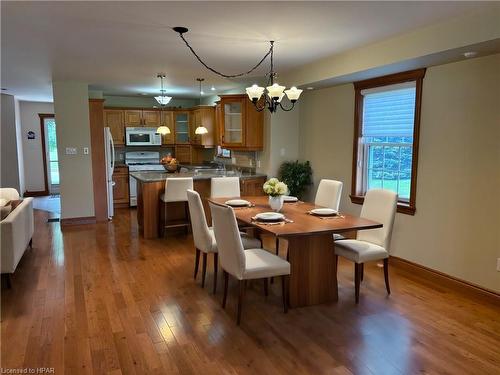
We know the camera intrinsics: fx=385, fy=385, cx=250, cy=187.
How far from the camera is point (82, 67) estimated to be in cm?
496

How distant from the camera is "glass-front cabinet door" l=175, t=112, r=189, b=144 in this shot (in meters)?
8.59

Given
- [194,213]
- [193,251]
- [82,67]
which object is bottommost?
[193,251]

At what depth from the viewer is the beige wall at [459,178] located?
3.40m

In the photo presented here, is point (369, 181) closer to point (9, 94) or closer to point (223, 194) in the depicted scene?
point (223, 194)

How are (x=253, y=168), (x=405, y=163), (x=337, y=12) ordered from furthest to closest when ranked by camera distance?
1. (x=253, y=168)
2. (x=405, y=163)
3. (x=337, y=12)

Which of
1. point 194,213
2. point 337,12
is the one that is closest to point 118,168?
point 194,213

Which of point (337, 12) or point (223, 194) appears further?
point (223, 194)

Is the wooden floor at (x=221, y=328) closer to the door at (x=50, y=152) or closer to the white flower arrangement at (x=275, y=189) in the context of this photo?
the white flower arrangement at (x=275, y=189)

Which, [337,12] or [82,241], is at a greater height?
[337,12]

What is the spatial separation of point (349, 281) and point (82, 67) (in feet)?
13.7

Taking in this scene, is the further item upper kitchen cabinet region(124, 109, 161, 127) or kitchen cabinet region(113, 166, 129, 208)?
upper kitchen cabinet region(124, 109, 161, 127)

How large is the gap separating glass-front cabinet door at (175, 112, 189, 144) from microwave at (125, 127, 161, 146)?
1.49ft

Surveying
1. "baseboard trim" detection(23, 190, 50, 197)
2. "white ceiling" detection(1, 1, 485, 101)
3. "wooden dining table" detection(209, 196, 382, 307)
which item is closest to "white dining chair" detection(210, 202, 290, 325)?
"wooden dining table" detection(209, 196, 382, 307)

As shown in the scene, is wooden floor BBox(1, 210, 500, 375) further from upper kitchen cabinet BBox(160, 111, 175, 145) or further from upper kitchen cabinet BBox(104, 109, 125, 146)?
upper kitchen cabinet BBox(160, 111, 175, 145)
